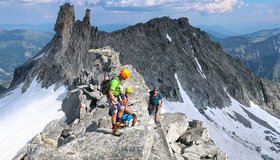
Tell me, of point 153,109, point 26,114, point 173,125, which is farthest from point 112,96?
point 26,114

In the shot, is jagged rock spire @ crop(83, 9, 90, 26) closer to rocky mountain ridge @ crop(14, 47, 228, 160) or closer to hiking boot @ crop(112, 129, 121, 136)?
rocky mountain ridge @ crop(14, 47, 228, 160)

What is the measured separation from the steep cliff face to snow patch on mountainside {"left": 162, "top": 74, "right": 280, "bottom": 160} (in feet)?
11.5

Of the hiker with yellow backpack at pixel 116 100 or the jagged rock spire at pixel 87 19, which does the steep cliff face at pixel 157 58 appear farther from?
the hiker with yellow backpack at pixel 116 100

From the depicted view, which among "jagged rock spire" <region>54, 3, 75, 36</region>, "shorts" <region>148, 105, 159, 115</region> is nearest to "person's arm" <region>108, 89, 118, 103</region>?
"shorts" <region>148, 105, 159, 115</region>

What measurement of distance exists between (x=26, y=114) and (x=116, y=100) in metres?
47.4

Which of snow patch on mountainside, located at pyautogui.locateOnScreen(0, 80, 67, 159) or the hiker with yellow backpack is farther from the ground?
the hiker with yellow backpack

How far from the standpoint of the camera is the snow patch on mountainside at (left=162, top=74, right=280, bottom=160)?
8088 cm

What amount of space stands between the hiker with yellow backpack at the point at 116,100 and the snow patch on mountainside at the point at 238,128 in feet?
183

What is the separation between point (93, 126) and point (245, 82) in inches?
4691

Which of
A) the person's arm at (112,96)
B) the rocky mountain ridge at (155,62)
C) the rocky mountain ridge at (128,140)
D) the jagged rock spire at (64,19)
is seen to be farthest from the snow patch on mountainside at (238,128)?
the person's arm at (112,96)

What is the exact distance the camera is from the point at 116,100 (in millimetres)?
21453

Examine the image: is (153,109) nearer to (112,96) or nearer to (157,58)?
(112,96)

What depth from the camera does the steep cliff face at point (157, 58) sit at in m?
87.1

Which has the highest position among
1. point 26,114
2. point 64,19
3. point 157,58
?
point 64,19
